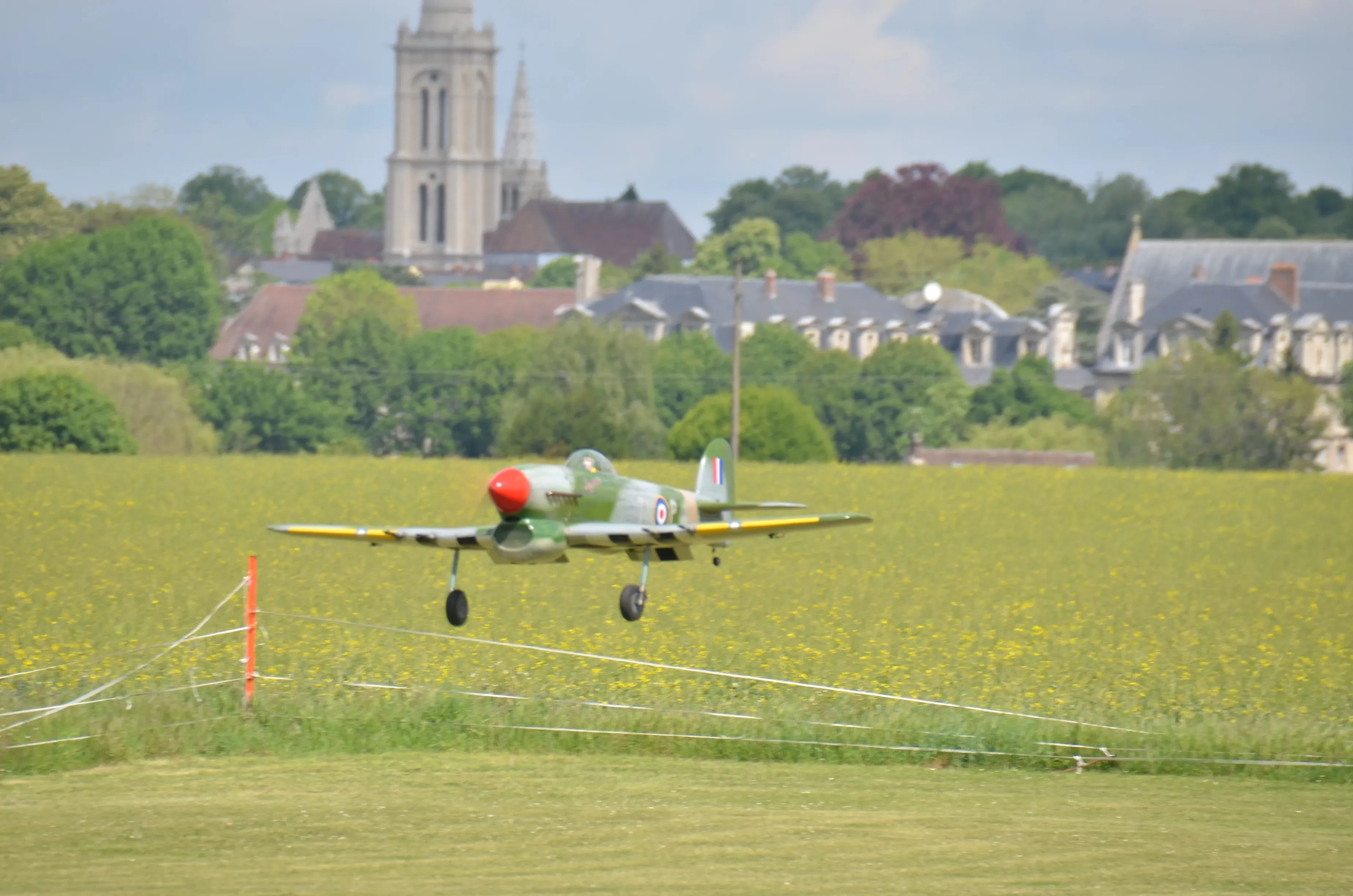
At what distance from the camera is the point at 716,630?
28.3 m

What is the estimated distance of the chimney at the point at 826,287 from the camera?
6089 inches

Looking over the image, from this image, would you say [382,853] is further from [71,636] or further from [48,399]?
[48,399]

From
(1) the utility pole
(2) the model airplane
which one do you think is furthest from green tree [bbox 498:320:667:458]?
(2) the model airplane

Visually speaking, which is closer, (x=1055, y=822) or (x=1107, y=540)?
(x=1055, y=822)

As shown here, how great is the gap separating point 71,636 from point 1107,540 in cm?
2883

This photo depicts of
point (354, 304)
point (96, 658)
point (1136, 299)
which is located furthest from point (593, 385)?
point (96, 658)

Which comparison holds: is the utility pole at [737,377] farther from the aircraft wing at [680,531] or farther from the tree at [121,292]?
the tree at [121,292]

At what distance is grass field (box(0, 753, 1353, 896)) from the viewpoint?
13.8m

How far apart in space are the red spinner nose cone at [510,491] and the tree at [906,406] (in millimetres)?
112786

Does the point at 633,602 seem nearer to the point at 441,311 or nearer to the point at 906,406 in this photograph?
the point at 906,406

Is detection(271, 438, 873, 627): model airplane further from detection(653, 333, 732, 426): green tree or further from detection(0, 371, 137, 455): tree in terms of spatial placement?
detection(653, 333, 732, 426): green tree

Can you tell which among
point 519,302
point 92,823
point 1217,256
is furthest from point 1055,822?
point 519,302

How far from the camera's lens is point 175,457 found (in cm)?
7150

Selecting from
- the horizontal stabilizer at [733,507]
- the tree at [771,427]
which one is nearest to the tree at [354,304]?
the tree at [771,427]
